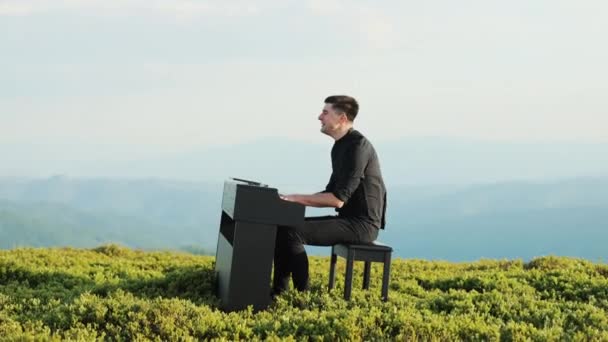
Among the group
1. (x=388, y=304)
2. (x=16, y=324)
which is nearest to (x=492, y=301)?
(x=388, y=304)

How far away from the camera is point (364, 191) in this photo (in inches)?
357

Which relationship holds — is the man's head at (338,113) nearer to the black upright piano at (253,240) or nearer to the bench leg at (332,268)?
the black upright piano at (253,240)

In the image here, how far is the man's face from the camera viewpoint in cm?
898

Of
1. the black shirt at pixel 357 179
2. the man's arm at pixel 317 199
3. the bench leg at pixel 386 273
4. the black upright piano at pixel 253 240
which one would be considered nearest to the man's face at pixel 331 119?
the black shirt at pixel 357 179

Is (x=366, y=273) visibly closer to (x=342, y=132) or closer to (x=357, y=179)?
(x=357, y=179)

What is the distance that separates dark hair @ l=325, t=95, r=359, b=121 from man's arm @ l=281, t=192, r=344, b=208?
0.97m

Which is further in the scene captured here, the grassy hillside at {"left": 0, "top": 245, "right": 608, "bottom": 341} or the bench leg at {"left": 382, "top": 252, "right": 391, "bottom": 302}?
the bench leg at {"left": 382, "top": 252, "right": 391, "bottom": 302}

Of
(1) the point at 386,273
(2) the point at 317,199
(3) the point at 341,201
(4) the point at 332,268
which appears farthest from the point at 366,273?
(2) the point at 317,199

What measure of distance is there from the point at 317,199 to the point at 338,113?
1033 millimetres

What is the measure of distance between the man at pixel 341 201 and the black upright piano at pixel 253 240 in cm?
27

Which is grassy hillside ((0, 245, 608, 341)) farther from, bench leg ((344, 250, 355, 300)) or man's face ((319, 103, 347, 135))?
man's face ((319, 103, 347, 135))

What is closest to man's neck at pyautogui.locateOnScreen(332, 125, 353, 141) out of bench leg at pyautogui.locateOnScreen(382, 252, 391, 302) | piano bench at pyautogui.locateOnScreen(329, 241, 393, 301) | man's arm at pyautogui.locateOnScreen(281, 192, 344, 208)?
man's arm at pyautogui.locateOnScreen(281, 192, 344, 208)

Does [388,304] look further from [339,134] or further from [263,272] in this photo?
[339,134]

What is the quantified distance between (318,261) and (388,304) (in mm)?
8129
